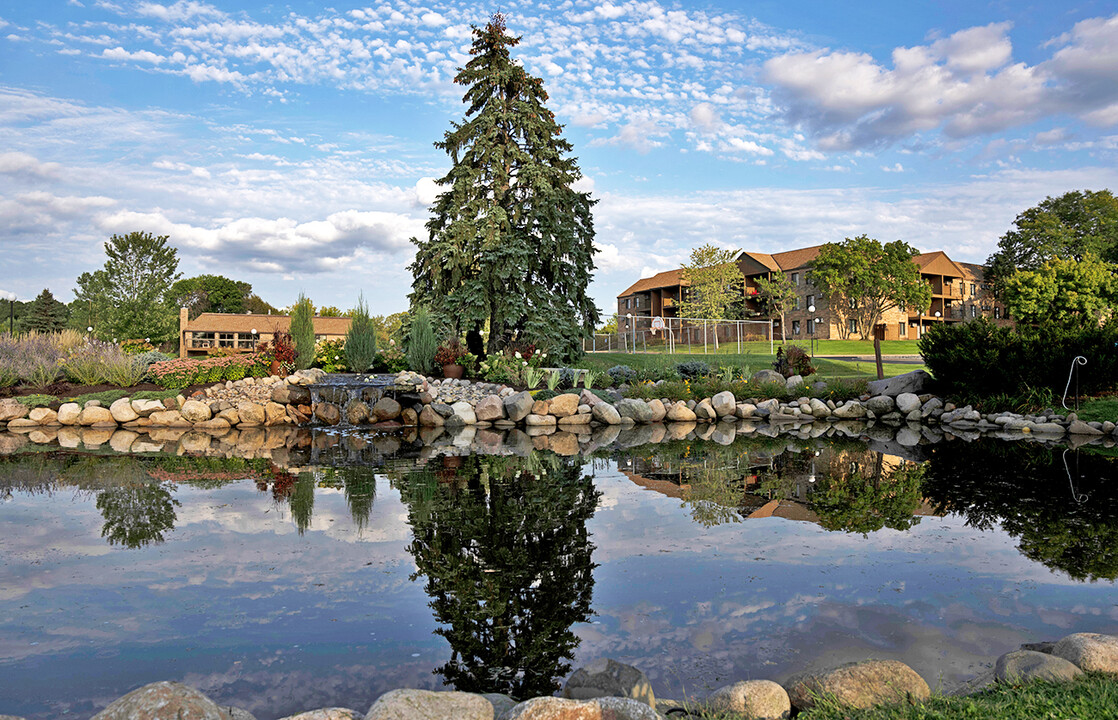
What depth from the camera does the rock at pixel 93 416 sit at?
16062mm

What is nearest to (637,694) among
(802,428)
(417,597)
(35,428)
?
(417,597)

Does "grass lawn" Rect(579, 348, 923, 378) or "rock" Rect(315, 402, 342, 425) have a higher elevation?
"grass lawn" Rect(579, 348, 923, 378)

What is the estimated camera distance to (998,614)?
4.33 metres

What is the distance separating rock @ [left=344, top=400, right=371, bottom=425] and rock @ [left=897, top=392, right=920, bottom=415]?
42.7 ft

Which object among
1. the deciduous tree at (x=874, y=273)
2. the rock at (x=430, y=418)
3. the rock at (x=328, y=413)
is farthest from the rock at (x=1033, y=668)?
the deciduous tree at (x=874, y=273)

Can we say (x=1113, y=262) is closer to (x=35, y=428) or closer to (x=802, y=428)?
(x=802, y=428)

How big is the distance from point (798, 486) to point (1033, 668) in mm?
5351

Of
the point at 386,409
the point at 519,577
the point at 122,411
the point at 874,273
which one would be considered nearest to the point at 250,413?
the point at 122,411

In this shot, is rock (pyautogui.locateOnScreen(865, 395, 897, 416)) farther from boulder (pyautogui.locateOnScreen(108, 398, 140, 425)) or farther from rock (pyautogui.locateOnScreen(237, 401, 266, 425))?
boulder (pyautogui.locateOnScreen(108, 398, 140, 425))

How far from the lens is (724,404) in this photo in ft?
57.0

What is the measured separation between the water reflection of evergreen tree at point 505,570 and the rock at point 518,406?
6.85m

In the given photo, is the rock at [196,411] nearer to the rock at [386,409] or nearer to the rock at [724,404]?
the rock at [386,409]

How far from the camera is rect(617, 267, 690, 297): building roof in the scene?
2512 inches

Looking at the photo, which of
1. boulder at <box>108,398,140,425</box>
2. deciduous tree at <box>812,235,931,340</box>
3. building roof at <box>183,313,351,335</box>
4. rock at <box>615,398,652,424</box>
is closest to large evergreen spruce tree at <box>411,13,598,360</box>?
rock at <box>615,398,652,424</box>
